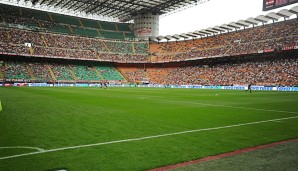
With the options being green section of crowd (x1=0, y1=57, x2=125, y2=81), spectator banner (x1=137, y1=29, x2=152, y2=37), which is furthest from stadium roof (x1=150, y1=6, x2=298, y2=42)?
green section of crowd (x1=0, y1=57, x2=125, y2=81)

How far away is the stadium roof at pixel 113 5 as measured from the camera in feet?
232

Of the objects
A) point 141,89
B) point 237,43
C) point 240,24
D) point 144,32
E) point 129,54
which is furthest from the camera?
point 144,32

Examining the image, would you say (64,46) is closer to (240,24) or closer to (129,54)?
(129,54)

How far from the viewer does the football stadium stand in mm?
6355

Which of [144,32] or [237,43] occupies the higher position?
[144,32]

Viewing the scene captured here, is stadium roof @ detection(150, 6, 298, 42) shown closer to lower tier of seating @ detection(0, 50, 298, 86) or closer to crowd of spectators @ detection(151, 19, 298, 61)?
crowd of spectators @ detection(151, 19, 298, 61)

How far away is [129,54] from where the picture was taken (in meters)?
87.1

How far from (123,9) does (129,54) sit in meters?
15.7

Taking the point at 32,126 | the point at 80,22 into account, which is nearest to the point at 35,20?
the point at 80,22

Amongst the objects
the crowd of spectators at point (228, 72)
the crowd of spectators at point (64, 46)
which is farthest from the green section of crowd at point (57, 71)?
the crowd of spectators at point (228, 72)

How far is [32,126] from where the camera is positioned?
9.88 metres

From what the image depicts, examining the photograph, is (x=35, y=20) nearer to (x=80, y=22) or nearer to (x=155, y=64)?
(x=80, y=22)

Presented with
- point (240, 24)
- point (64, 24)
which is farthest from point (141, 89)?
point (64, 24)

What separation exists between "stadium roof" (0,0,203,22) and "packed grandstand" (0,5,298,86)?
6958 millimetres
